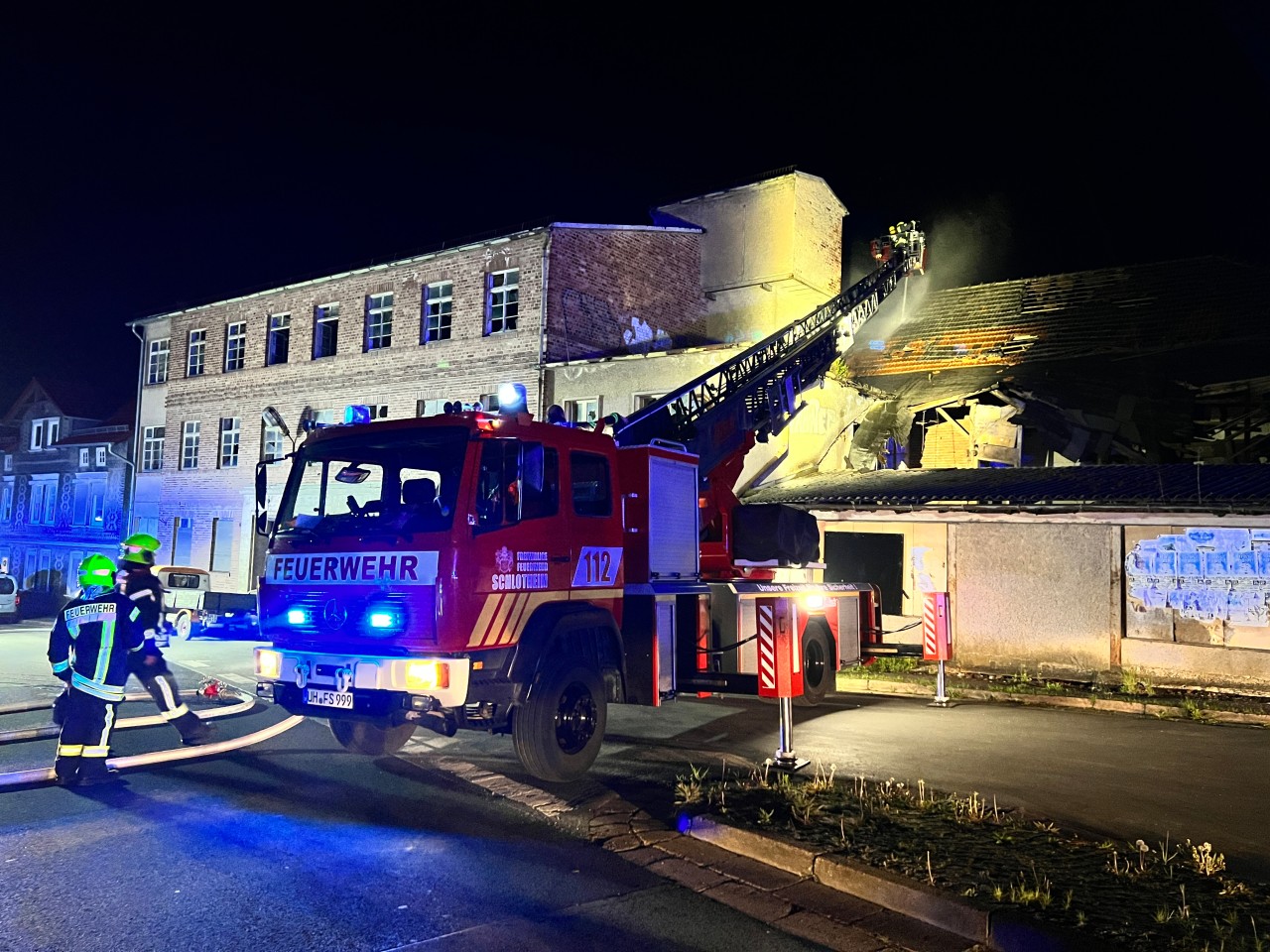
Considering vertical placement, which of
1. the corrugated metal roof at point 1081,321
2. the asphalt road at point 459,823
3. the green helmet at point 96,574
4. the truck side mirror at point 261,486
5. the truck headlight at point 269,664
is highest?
the corrugated metal roof at point 1081,321

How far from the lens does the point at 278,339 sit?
26.8 metres

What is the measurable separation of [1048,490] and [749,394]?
4974 millimetres

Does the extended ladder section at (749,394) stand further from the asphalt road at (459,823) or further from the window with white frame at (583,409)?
the window with white frame at (583,409)

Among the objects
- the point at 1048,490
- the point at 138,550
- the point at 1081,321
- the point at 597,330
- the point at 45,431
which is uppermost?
the point at 45,431

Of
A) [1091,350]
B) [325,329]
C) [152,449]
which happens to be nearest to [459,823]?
[1091,350]

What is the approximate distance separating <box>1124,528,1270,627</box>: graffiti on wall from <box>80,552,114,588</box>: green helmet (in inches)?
502

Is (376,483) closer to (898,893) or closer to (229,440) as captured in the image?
(898,893)

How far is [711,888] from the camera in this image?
4.83 meters

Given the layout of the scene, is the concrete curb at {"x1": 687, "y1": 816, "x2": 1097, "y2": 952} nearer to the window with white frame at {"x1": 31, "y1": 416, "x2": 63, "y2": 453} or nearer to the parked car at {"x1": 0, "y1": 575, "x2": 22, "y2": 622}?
the parked car at {"x1": 0, "y1": 575, "x2": 22, "y2": 622}

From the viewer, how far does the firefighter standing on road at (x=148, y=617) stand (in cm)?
700

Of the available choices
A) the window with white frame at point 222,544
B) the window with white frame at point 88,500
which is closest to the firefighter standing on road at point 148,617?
the window with white frame at point 222,544

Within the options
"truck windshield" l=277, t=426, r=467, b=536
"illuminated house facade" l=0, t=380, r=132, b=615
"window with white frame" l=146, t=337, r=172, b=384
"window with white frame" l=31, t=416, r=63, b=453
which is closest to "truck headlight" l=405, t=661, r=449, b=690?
"truck windshield" l=277, t=426, r=467, b=536

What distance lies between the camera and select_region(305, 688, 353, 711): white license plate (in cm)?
624

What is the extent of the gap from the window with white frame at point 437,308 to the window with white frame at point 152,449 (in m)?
12.9
